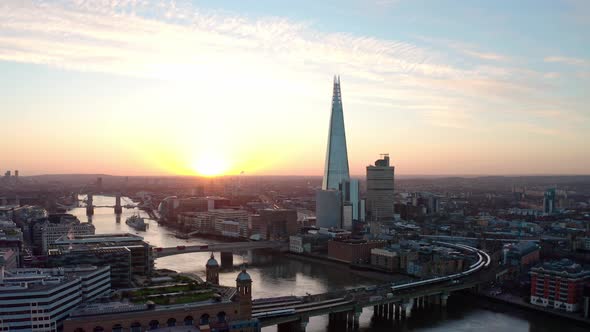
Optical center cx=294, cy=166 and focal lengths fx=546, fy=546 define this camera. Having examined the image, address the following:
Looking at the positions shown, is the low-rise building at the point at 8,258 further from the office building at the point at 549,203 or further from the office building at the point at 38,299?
the office building at the point at 549,203

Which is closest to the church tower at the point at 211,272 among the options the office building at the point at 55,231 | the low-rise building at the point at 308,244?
the low-rise building at the point at 308,244

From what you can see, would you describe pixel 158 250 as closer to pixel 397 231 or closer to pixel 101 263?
pixel 101 263

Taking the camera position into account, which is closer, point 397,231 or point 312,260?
point 312,260

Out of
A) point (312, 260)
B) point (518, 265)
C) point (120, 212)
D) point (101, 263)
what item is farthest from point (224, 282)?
point (120, 212)

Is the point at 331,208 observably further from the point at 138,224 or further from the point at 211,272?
the point at 211,272

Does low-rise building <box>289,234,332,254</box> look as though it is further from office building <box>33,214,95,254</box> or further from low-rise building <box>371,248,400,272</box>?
office building <box>33,214,95,254</box>

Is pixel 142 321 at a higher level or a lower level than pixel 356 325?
higher

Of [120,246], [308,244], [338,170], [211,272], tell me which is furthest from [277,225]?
[211,272]

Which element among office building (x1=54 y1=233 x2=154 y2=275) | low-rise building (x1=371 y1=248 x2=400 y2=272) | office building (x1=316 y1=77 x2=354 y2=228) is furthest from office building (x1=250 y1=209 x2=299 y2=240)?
office building (x1=54 y1=233 x2=154 y2=275)
